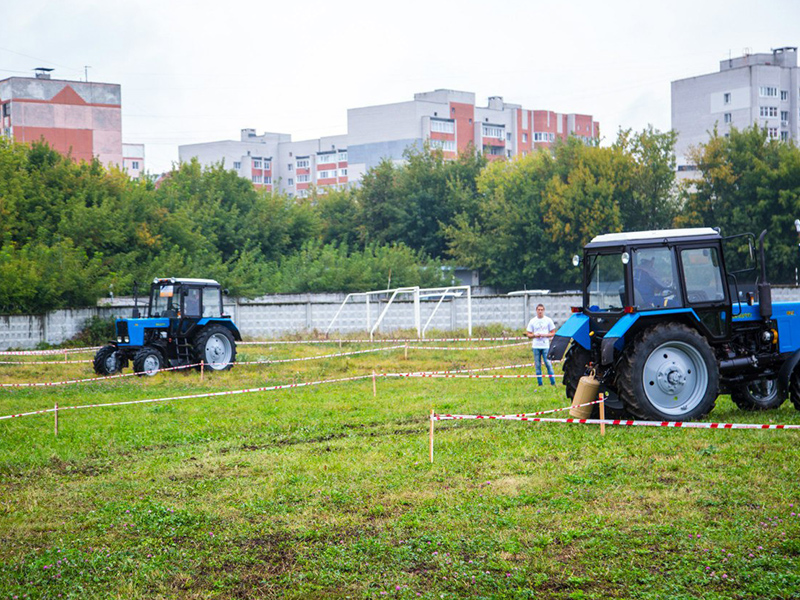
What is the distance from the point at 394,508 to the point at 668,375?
511 centimetres

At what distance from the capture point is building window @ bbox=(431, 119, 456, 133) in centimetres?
9775

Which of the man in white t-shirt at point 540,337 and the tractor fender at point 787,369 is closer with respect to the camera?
the tractor fender at point 787,369

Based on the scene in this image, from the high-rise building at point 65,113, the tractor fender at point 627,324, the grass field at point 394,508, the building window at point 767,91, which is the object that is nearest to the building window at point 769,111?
the building window at point 767,91

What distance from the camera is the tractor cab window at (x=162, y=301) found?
2281cm

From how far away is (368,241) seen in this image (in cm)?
6169

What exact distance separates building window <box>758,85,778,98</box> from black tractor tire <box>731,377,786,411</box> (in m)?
79.5

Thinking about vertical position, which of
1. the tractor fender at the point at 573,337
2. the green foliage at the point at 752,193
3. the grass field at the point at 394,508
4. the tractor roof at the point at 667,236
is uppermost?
the green foliage at the point at 752,193

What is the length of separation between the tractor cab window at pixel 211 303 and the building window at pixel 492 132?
281 feet

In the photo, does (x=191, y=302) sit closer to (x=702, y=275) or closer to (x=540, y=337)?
(x=540, y=337)

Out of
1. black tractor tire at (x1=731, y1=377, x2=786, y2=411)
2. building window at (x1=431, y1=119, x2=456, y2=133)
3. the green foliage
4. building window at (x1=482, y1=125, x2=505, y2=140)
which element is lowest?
black tractor tire at (x1=731, y1=377, x2=786, y2=411)

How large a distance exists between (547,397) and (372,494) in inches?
277

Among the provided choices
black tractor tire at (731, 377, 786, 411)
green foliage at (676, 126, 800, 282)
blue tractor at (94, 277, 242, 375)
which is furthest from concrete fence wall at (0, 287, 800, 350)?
black tractor tire at (731, 377, 786, 411)

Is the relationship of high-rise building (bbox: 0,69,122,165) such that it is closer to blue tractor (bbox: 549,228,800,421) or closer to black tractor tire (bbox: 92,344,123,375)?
black tractor tire (bbox: 92,344,123,375)

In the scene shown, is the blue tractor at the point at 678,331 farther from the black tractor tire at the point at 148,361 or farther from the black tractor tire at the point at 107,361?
the black tractor tire at the point at 107,361
